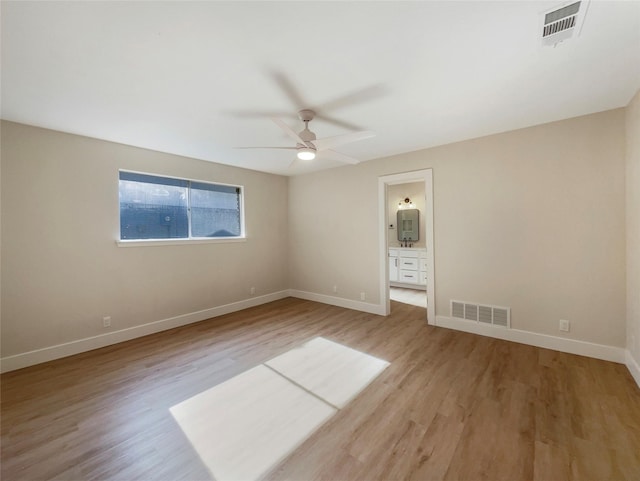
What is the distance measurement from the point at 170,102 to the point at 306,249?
353cm

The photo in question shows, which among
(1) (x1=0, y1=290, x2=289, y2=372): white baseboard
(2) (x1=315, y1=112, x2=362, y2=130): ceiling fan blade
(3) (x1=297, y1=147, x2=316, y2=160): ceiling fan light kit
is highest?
(2) (x1=315, y1=112, x2=362, y2=130): ceiling fan blade

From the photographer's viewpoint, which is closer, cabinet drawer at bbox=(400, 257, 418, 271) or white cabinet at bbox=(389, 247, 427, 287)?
white cabinet at bbox=(389, 247, 427, 287)

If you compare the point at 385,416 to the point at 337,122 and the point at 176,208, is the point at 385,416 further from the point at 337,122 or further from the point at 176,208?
the point at 176,208

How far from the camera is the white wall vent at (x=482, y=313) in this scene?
320cm

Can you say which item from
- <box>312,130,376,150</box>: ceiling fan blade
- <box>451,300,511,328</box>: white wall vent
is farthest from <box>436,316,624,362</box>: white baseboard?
<box>312,130,376,150</box>: ceiling fan blade

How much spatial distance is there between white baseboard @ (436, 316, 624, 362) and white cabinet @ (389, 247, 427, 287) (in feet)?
7.13

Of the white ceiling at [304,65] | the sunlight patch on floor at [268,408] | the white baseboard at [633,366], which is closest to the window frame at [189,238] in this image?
the white ceiling at [304,65]

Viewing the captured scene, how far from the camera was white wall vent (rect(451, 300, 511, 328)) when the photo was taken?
3.20m

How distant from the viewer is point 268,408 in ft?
6.66

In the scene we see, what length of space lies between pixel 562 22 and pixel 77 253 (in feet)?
16.0

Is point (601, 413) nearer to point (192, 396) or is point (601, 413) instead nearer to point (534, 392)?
point (534, 392)

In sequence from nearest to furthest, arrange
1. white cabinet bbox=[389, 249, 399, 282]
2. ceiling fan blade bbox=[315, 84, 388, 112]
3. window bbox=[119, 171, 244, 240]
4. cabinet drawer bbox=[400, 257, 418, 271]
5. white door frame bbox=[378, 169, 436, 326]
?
ceiling fan blade bbox=[315, 84, 388, 112] < window bbox=[119, 171, 244, 240] < white door frame bbox=[378, 169, 436, 326] < cabinet drawer bbox=[400, 257, 418, 271] < white cabinet bbox=[389, 249, 399, 282]

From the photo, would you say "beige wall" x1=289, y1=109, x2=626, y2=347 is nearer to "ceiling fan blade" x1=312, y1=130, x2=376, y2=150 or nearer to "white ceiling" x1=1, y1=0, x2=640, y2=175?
"white ceiling" x1=1, y1=0, x2=640, y2=175

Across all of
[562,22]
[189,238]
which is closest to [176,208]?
[189,238]
